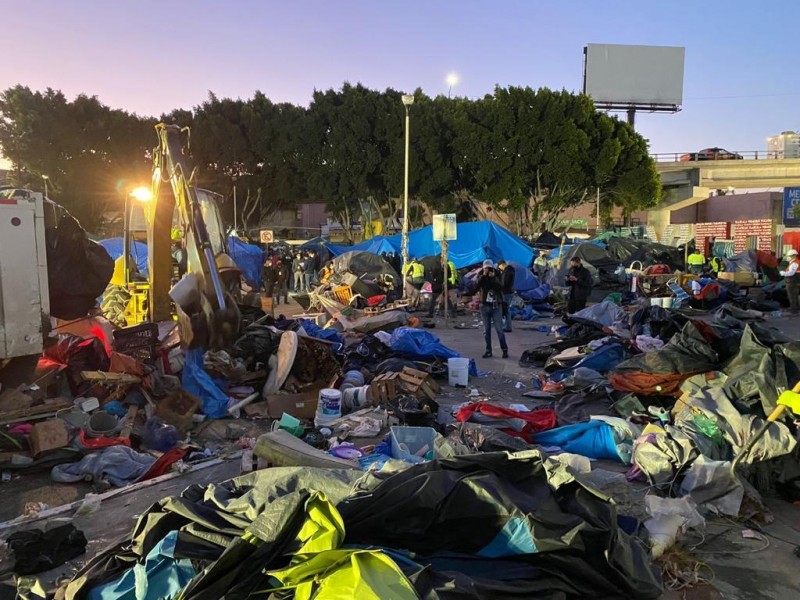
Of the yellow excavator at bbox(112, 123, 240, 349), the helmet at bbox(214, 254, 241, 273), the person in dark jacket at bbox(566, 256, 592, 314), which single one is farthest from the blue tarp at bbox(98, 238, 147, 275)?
the person in dark jacket at bbox(566, 256, 592, 314)

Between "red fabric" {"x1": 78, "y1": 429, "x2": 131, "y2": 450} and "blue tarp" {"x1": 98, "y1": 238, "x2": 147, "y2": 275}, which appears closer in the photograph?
"red fabric" {"x1": 78, "y1": 429, "x2": 131, "y2": 450}

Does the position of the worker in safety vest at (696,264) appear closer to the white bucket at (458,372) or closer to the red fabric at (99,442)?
the white bucket at (458,372)

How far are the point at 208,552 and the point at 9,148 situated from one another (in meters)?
37.9

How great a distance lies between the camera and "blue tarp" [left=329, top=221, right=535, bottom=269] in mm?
24656

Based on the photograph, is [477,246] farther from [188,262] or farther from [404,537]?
[404,537]

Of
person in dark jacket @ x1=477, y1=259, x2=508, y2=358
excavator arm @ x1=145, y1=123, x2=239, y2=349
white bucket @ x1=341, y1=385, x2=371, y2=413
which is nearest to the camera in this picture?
excavator arm @ x1=145, y1=123, x2=239, y2=349

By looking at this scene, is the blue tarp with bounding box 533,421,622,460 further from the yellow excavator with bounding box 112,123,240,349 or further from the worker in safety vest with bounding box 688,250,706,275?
the worker in safety vest with bounding box 688,250,706,275

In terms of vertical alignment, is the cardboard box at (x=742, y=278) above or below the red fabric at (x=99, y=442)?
above

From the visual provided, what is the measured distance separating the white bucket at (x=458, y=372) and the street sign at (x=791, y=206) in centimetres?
2786

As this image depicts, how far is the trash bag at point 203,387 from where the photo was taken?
24.3 feet

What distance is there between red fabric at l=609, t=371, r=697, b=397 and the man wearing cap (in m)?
12.8

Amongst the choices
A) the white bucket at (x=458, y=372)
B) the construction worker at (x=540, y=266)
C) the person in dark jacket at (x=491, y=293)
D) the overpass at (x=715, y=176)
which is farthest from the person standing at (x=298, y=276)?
the overpass at (x=715, y=176)

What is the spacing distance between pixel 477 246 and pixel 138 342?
1872 centimetres

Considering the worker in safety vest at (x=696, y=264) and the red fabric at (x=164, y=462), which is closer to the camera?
the red fabric at (x=164, y=462)
